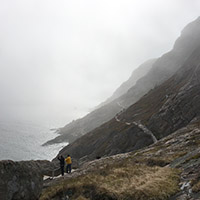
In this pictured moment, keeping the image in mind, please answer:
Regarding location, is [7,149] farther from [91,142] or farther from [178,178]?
[178,178]

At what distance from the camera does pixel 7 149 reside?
137 meters

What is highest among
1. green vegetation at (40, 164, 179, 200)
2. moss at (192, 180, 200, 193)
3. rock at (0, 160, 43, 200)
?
Answer: rock at (0, 160, 43, 200)

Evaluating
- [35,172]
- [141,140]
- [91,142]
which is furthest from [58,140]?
[35,172]

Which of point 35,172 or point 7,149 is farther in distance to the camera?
point 7,149

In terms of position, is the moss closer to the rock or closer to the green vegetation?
the green vegetation

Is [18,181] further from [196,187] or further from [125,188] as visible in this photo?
[196,187]

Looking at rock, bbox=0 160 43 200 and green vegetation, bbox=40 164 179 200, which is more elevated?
rock, bbox=0 160 43 200

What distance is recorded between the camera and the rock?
13886 millimetres

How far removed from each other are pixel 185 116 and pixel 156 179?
5634cm

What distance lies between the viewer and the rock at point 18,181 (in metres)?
13.9

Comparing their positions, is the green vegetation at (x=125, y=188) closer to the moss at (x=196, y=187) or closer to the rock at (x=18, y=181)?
the rock at (x=18, y=181)

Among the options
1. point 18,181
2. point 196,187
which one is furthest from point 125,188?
point 18,181

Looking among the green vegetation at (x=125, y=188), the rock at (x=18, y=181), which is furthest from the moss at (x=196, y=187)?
the rock at (x=18, y=181)

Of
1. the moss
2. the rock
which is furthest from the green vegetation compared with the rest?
the moss
